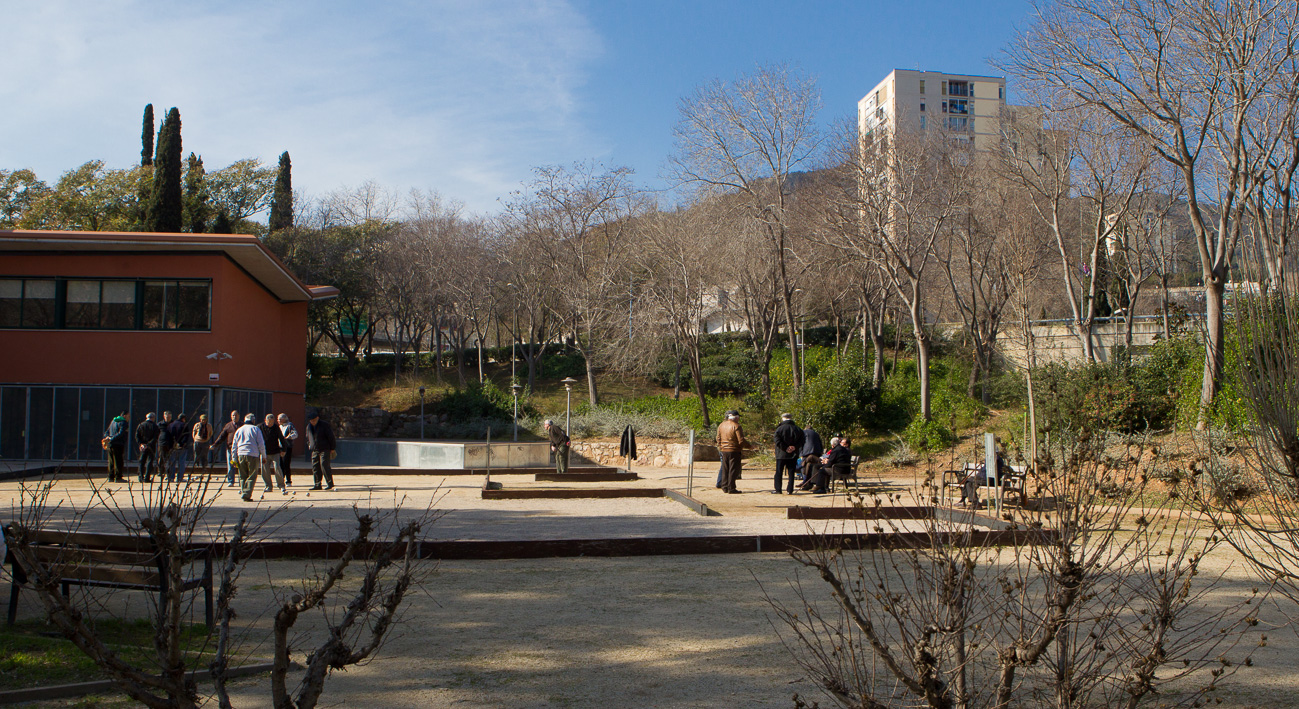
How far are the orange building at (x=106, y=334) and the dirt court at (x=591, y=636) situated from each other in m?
18.3

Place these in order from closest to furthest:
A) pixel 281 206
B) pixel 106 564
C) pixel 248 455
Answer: pixel 106 564 < pixel 248 455 < pixel 281 206

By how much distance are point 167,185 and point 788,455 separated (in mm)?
35100

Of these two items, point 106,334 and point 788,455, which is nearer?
point 788,455

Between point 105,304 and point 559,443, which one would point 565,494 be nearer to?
point 559,443

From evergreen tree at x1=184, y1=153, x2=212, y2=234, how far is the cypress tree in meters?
1.83

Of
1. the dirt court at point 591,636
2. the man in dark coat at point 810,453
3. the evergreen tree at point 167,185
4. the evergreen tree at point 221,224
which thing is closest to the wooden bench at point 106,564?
the dirt court at point 591,636

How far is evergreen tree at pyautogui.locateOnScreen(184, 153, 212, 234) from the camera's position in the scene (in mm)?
45906

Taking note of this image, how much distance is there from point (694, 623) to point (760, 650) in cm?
89

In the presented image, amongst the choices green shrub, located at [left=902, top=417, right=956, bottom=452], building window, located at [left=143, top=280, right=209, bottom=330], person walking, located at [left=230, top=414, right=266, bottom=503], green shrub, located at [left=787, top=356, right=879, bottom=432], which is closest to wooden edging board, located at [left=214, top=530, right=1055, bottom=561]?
person walking, located at [left=230, top=414, right=266, bottom=503]

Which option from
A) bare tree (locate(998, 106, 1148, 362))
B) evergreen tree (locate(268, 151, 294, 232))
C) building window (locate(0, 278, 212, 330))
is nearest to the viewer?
bare tree (locate(998, 106, 1148, 362))

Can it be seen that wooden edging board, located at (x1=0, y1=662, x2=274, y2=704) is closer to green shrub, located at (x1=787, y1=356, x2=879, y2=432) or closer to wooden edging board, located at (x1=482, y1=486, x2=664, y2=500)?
wooden edging board, located at (x1=482, y1=486, x2=664, y2=500)

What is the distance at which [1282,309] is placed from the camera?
Result: 4023 millimetres

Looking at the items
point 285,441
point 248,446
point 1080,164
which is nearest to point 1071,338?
point 1080,164

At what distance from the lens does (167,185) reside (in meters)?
40.7
